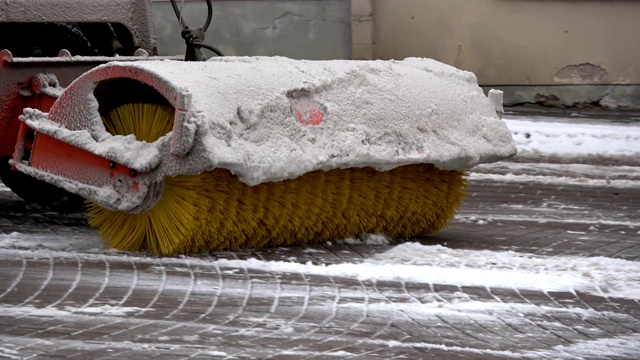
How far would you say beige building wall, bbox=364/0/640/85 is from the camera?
1386 centimetres

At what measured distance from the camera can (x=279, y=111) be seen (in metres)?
5.62

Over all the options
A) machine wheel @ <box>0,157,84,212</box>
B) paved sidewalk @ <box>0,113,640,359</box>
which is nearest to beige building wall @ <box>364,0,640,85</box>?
paved sidewalk @ <box>0,113,640,359</box>

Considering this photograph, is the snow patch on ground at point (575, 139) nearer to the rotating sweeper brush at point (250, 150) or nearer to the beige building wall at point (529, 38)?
the beige building wall at point (529, 38)

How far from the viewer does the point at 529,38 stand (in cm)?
1402

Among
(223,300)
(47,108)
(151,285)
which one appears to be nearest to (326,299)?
(223,300)

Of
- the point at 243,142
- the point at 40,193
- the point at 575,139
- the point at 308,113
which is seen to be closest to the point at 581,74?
the point at 575,139

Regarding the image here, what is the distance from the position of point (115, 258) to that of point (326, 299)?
3.94 ft

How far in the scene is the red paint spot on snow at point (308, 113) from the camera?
18.7 feet

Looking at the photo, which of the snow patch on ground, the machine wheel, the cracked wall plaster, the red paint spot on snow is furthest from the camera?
the cracked wall plaster

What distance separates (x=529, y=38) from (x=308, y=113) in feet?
28.7

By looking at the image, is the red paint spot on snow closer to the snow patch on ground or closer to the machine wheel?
the machine wheel

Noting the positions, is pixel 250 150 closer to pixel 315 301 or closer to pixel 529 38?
pixel 315 301

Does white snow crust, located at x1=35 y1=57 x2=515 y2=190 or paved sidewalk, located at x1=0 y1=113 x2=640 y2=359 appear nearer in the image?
paved sidewalk, located at x1=0 y1=113 x2=640 y2=359

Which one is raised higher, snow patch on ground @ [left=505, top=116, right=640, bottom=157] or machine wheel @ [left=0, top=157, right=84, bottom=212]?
machine wheel @ [left=0, top=157, right=84, bottom=212]
